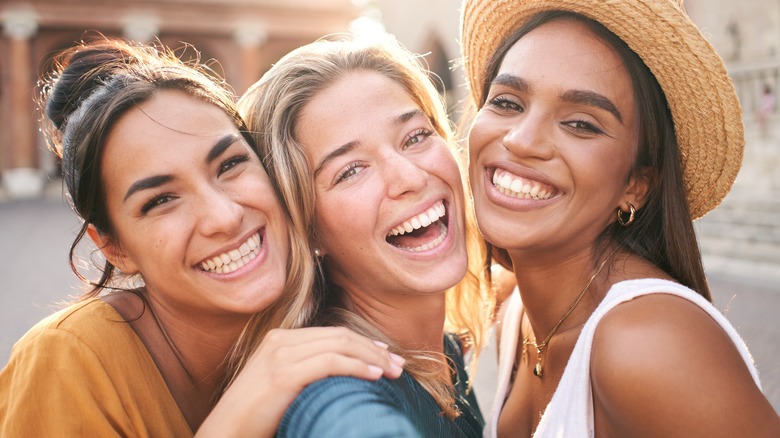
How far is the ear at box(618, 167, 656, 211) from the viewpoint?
7.21ft

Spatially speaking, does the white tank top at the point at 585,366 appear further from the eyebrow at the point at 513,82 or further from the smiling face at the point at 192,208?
the smiling face at the point at 192,208

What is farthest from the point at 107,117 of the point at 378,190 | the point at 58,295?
the point at 58,295

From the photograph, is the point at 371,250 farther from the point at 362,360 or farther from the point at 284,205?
the point at 362,360

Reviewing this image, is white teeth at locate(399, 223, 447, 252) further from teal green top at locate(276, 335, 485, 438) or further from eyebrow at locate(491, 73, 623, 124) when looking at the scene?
eyebrow at locate(491, 73, 623, 124)

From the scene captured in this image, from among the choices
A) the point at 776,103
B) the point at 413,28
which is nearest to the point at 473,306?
the point at 776,103

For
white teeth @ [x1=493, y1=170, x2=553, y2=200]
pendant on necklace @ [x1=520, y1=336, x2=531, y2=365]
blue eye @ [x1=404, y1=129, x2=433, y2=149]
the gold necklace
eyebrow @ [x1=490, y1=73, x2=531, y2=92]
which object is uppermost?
eyebrow @ [x1=490, y1=73, x2=531, y2=92]

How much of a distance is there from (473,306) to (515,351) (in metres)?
0.44

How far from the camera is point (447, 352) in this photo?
105 inches

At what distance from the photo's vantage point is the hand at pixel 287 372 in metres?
1.57

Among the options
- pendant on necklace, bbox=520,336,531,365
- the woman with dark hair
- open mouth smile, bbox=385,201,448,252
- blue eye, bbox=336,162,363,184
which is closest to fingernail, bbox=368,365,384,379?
the woman with dark hair

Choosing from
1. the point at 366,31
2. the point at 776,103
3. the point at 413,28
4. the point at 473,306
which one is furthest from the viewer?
the point at 413,28

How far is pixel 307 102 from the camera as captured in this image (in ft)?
7.31

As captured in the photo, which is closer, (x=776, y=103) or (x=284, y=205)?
(x=284, y=205)

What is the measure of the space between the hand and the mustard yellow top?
13.8 inches
